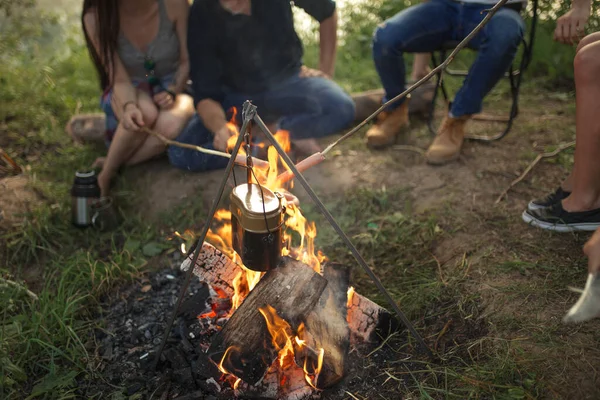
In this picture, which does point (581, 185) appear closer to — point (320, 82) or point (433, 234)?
point (433, 234)

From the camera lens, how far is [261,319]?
2.13 meters

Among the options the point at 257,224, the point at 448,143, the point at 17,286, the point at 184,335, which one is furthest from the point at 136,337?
the point at 448,143

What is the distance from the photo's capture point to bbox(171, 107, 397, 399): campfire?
1.98 m

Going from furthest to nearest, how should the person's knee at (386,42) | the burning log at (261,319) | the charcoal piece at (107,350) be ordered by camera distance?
the person's knee at (386,42) < the charcoal piece at (107,350) < the burning log at (261,319)

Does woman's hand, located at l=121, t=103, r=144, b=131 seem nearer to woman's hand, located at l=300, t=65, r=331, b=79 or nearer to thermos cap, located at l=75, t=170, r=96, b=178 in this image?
thermos cap, located at l=75, t=170, r=96, b=178

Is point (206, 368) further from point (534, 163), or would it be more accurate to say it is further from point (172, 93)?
point (534, 163)

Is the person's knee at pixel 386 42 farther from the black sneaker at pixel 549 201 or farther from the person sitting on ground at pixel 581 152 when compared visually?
the black sneaker at pixel 549 201

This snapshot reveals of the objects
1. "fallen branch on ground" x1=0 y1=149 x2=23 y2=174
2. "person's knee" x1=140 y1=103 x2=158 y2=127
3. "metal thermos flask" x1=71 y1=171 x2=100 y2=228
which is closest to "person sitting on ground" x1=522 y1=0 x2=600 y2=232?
"person's knee" x1=140 y1=103 x2=158 y2=127

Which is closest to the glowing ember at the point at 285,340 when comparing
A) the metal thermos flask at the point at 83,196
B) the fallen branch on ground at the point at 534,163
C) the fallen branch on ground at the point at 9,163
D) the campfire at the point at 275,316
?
the campfire at the point at 275,316

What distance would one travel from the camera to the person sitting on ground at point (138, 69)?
3617 millimetres

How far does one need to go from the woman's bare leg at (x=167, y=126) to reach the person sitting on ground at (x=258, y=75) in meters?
0.09

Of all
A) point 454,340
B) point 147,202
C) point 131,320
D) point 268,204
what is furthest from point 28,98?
point 454,340

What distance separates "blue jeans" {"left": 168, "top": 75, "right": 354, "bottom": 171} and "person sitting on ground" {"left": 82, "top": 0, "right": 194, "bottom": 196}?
18 cm

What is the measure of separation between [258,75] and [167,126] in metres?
0.84
